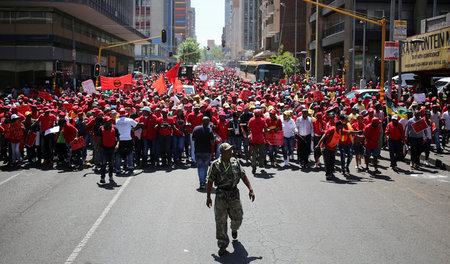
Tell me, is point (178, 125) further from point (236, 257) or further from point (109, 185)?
point (236, 257)

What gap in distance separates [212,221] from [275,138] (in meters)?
6.37

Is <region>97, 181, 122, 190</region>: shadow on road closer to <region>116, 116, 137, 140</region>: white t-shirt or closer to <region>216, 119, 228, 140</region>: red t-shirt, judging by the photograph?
<region>116, 116, 137, 140</region>: white t-shirt

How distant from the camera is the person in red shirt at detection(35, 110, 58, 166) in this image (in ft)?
50.0

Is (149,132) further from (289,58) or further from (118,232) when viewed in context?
(289,58)

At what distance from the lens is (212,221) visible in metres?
9.00

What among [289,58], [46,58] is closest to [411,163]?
[46,58]

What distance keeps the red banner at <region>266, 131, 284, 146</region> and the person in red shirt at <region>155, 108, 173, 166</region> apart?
2870 mm

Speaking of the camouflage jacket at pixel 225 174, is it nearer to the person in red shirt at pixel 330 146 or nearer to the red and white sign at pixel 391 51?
the person in red shirt at pixel 330 146

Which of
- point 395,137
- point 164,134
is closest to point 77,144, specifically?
point 164,134

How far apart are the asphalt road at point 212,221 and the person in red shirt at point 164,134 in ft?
6.00

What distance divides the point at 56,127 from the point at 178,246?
29.7ft

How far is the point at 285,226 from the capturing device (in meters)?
8.65

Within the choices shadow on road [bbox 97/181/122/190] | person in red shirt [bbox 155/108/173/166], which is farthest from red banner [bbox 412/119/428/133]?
shadow on road [bbox 97/181/122/190]

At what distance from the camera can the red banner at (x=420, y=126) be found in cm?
1510
